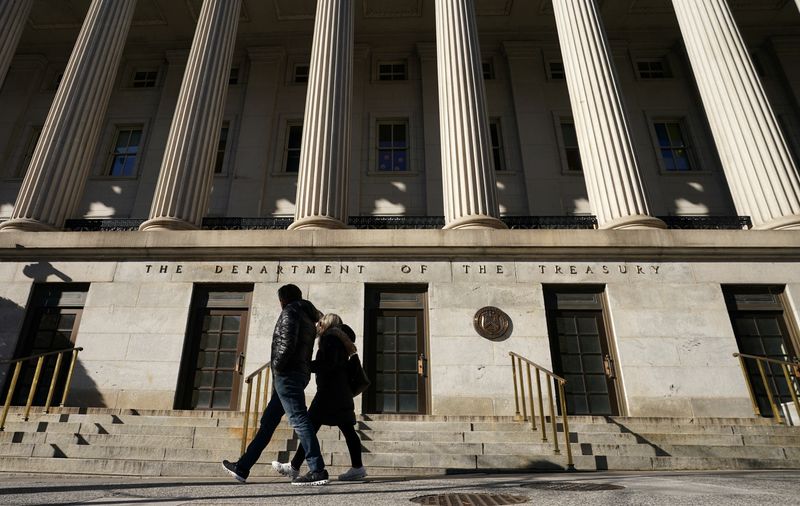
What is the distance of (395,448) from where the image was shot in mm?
7598

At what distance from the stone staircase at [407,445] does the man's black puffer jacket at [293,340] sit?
212 centimetres

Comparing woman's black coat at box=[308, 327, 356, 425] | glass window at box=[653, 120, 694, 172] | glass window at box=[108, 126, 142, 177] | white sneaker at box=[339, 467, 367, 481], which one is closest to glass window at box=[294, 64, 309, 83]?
glass window at box=[108, 126, 142, 177]

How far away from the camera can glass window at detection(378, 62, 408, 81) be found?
74.5 ft

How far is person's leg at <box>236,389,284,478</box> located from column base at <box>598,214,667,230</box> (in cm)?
972

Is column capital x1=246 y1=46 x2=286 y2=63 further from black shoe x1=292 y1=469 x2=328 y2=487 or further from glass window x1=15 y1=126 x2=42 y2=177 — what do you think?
black shoe x1=292 y1=469 x2=328 y2=487

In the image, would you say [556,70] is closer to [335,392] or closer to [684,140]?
[684,140]

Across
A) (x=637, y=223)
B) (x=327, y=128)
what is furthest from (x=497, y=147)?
(x=637, y=223)

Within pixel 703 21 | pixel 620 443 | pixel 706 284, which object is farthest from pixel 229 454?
pixel 703 21

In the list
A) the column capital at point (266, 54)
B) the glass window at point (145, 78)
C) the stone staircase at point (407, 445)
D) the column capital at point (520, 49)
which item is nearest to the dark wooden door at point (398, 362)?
the stone staircase at point (407, 445)

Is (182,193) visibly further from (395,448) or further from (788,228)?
(788,228)

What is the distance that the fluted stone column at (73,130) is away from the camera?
13320 millimetres

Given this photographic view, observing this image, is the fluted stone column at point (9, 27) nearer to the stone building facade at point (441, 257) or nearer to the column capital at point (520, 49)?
the stone building facade at point (441, 257)

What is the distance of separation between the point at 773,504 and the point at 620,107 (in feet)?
40.4

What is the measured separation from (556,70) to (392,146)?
8.02 metres
